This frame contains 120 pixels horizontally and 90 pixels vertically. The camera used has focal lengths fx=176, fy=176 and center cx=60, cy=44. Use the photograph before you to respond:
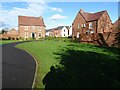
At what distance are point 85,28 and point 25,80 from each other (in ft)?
165

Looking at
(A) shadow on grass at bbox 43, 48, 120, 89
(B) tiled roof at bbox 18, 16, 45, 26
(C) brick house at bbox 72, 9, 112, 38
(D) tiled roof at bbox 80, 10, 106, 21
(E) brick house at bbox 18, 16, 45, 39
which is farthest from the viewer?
(B) tiled roof at bbox 18, 16, 45, 26

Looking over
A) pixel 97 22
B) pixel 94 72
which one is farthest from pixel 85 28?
pixel 94 72

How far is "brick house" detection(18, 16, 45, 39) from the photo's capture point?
249 feet

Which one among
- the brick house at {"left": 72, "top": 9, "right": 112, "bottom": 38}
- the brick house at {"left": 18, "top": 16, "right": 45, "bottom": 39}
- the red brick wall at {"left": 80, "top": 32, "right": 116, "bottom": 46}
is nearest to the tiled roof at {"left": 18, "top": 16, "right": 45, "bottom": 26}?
the brick house at {"left": 18, "top": 16, "right": 45, "bottom": 39}

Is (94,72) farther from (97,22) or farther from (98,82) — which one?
(97,22)

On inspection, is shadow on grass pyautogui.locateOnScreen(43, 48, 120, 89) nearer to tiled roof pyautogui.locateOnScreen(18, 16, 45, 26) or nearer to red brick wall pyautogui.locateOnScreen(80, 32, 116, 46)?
red brick wall pyautogui.locateOnScreen(80, 32, 116, 46)

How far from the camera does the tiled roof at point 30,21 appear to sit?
76.4 m

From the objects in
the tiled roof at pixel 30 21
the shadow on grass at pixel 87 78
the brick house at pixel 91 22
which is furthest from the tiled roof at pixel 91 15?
the shadow on grass at pixel 87 78

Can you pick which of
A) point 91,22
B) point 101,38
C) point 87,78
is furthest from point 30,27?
point 87,78

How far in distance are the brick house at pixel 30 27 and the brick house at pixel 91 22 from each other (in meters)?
22.2

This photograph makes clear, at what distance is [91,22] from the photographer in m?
56.2

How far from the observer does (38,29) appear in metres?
78.8

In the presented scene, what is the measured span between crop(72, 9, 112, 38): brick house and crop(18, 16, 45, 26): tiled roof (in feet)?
76.1

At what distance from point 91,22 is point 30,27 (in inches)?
1229
